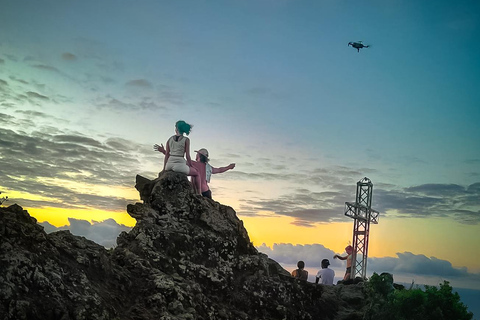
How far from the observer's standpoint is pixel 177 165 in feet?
43.6

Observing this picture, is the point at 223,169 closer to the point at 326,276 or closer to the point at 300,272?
the point at 300,272

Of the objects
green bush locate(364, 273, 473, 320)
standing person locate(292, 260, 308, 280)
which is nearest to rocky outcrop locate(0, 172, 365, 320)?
green bush locate(364, 273, 473, 320)

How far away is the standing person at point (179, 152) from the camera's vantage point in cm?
1334

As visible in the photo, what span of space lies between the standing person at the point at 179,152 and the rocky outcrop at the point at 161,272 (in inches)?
14.9

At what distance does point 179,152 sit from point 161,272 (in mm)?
3900

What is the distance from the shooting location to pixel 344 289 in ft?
51.0

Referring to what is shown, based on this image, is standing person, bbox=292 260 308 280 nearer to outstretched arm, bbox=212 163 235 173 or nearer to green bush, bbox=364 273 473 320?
green bush, bbox=364 273 473 320

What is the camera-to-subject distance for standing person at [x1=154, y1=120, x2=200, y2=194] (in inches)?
525

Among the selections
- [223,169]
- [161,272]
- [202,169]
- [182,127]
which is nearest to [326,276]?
[223,169]

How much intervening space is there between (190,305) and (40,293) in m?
3.31

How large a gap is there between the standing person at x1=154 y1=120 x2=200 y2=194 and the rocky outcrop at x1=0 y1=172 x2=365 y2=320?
38 cm

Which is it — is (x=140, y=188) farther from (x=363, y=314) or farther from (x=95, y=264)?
(x=363, y=314)

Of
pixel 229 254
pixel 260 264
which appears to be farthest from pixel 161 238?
pixel 260 264

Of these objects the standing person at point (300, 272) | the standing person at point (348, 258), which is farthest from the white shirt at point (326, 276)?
the standing person at point (348, 258)
